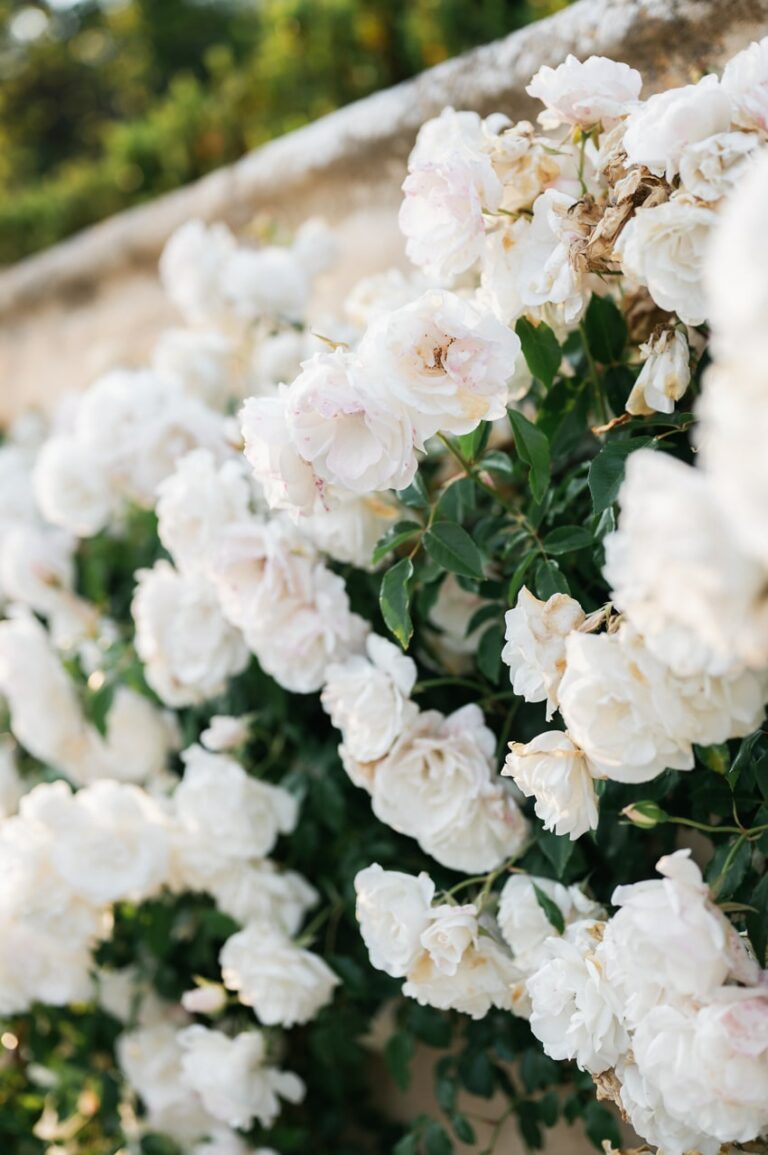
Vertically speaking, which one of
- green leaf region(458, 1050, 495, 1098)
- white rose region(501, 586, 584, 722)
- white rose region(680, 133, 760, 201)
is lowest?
green leaf region(458, 1050, 495, 1098)

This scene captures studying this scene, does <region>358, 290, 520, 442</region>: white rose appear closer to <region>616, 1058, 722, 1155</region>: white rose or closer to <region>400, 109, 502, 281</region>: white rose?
<region>400, 109, 502, 281</region>: white rose

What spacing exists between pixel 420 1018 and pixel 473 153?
3.22 feet

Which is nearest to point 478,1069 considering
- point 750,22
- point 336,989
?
point 336,989

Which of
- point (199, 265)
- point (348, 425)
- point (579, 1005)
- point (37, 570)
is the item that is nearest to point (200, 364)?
point (199, 265)

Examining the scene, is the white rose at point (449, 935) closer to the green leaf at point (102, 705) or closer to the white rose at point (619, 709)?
the white rose at point (619, 709)

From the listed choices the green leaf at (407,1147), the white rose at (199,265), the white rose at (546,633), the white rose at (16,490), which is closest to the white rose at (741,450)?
the white rose at (546,633)

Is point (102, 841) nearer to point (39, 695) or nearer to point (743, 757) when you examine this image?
point (39, 695)

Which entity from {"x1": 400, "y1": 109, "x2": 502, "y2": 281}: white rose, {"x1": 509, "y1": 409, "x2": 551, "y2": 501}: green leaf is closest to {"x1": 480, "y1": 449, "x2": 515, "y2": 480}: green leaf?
{"x1": 509, "y1": 409, "x2": 551, "y2": 501}: green leaf

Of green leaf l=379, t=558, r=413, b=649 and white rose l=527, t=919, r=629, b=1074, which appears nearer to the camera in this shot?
white rose l=527, t=919, r=629, b=1074

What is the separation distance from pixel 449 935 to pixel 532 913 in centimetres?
10

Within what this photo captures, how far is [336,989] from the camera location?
57.6 inches

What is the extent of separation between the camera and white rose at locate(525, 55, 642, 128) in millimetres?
952

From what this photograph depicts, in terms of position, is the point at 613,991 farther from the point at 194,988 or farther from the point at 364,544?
the point at 194,988

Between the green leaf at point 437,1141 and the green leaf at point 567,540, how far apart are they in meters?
0.76
